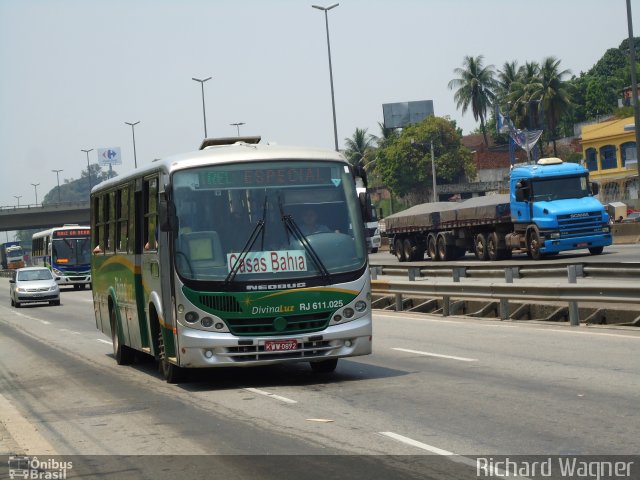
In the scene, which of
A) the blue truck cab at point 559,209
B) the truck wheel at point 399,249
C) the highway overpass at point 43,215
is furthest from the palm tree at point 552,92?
the blue truck cab at point 559,209

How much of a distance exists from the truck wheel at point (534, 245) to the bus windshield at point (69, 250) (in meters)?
27.5

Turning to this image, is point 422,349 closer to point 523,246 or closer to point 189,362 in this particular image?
point 189,362

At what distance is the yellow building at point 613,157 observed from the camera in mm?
81188

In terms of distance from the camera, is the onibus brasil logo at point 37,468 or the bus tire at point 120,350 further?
the bus tire at point 120,350

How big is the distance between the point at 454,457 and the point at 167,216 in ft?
19.8

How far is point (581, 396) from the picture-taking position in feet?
36.1

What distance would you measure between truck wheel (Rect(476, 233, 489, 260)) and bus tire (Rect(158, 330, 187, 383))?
2885cm

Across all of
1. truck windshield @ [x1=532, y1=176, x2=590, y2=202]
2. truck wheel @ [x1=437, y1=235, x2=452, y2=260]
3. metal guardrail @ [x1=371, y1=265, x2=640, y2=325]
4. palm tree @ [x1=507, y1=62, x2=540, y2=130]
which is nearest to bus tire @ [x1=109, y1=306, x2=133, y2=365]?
metal guardrail @ [x1=371, y1=265, x2=640, y2=325]

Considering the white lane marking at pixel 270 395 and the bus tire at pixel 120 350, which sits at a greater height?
the bus tire at pixel 120 350

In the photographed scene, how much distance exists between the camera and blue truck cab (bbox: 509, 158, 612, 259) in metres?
37.0

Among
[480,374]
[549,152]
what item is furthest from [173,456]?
[549,152]

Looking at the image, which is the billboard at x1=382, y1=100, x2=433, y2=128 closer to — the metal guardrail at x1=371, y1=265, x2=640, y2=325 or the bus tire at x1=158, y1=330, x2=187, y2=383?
the metal guardrail at x1=371, y1=265, x2=640, y2=325

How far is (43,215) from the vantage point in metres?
103

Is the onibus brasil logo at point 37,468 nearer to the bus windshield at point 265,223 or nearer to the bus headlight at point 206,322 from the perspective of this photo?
the bus headlight at point 206,322
